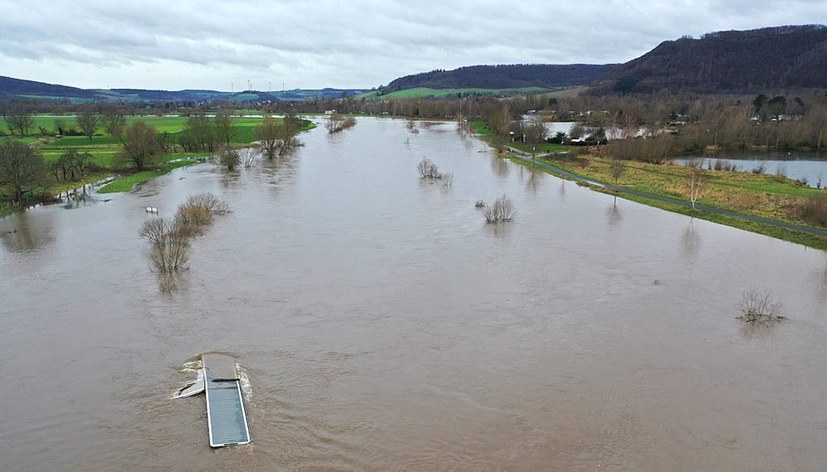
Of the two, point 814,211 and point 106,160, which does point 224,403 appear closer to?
point 814,211

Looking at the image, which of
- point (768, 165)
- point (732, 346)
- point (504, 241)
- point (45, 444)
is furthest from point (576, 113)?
point (45, 444)

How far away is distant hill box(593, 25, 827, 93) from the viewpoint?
440ft

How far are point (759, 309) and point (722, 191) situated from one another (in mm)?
19775

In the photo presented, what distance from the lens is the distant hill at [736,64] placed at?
13425cm

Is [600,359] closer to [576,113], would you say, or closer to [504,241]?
[504,241]

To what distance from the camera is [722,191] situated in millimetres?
34312

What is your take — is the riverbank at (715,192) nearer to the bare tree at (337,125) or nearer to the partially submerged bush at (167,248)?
the partially submerged bush at (167,248)

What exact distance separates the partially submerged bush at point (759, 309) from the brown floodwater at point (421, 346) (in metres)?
0.39

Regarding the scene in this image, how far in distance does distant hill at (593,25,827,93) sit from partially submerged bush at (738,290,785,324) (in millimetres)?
137785

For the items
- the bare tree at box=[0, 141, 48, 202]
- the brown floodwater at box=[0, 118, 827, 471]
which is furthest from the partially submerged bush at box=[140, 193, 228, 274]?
the bare tree at box=[0, 141, 48, 202]

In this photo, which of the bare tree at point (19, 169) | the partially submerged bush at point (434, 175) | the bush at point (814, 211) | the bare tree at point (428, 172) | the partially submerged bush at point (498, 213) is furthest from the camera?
the bare tree at point (428, 172)

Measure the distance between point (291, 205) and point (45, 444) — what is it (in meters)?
21.4

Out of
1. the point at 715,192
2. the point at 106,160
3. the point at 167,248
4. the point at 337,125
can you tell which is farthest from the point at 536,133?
the point at 167,248

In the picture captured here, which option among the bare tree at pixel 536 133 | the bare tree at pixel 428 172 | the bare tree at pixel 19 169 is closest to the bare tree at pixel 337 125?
the bare tree at pixel 536 133
